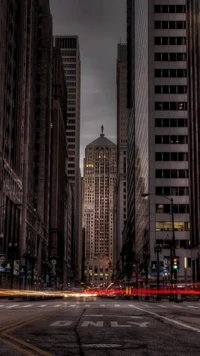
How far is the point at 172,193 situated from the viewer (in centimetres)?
12038

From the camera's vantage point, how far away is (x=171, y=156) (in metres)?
123

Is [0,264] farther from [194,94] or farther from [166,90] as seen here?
[166,90]

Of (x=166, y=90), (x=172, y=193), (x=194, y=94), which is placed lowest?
(x=172, y=193)

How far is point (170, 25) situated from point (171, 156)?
28532mm

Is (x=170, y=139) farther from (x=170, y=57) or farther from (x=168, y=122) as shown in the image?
(x=170, y=57)

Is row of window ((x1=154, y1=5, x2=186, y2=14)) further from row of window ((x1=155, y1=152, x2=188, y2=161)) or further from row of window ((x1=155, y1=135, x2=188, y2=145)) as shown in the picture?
row of window ((x1=155, y1=152, x2=188, y2=161))

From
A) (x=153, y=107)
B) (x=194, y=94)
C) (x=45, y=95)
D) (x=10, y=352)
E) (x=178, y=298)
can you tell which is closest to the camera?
(x=10, y=352)

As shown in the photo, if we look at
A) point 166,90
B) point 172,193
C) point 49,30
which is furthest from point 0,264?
point 49,30

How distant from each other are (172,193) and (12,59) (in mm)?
40870

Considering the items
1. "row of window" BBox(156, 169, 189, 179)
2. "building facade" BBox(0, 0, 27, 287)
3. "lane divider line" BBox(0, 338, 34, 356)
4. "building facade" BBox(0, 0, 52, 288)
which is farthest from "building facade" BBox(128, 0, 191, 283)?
"lane divider line" BBox(0, 338, 34, 356)

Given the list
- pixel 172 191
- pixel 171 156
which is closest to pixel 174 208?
pixel 172 191

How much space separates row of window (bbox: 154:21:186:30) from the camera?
12781 cm

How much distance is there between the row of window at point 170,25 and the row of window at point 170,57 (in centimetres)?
568

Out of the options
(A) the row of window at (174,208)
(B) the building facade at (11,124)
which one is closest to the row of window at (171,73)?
(A) the row of window at (174,208)
